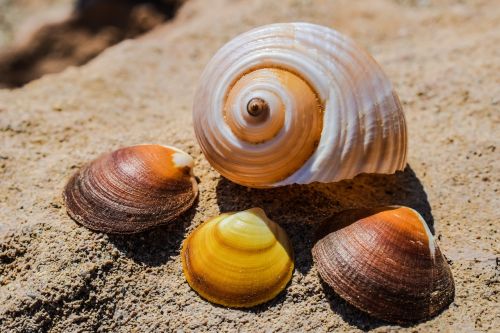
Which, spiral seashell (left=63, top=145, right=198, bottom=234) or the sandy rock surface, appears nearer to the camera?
the sandy rock surface

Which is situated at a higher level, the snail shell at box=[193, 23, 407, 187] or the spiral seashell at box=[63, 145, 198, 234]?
the snail shell at box=[193, 23, 407, 187]

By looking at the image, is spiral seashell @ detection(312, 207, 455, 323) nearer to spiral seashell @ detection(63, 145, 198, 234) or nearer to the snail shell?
the snail shell

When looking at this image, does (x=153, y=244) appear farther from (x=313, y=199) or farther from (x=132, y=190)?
(x=313, y=199)

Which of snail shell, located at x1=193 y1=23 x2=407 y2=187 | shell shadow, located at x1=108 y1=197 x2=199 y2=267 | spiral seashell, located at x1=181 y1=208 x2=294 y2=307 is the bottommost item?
shell shadow, located at x1=108 y1=197 x2=199 y2=267

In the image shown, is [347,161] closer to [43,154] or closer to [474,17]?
[43,154]

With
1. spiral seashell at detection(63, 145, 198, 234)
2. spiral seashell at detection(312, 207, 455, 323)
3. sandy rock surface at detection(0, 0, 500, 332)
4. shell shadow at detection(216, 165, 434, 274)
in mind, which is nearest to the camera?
spiral seashell at detection(312, 207, 455, 323)

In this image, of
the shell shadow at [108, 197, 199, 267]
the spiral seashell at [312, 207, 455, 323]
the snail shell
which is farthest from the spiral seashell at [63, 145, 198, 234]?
the spiral seashell at [312, 207, 455, 323]

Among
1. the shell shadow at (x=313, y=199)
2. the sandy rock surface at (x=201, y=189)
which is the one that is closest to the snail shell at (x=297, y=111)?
the shell shadow at (x=313, y=199)

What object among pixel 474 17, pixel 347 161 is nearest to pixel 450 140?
pixel 347 161
